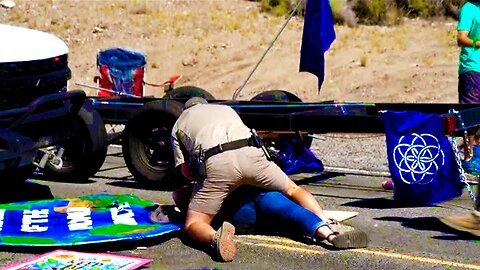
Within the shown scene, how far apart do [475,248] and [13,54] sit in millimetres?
3848

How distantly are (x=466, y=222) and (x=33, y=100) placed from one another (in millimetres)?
3640

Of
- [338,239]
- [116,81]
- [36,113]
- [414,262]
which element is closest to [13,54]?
[36,113]

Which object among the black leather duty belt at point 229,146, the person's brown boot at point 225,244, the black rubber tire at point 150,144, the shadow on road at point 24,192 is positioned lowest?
the shadow on road at point 24,192

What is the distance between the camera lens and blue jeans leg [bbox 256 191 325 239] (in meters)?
7.50

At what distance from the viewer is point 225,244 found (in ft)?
23.6

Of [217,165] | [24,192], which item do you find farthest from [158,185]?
[217,165]

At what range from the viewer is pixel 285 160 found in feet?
35.0

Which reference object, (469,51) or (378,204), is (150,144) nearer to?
(378,204)

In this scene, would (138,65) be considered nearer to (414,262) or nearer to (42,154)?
(42,154)

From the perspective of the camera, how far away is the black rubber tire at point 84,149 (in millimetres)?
10219

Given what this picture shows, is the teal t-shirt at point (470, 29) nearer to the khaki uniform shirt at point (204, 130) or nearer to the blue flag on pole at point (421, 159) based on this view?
the blue flag on pole at point (421, 159)

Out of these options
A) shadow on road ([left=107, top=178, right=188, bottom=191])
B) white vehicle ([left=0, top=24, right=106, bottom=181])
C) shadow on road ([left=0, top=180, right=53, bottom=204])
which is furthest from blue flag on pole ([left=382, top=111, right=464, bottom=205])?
shadow on road ([left=0, top=180, right=53, bottom=204])

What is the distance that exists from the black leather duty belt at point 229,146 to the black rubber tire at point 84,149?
279 centimetres

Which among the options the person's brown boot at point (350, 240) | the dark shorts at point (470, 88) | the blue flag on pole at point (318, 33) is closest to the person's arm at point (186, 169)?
the person's brown boot at point (350, 240)
